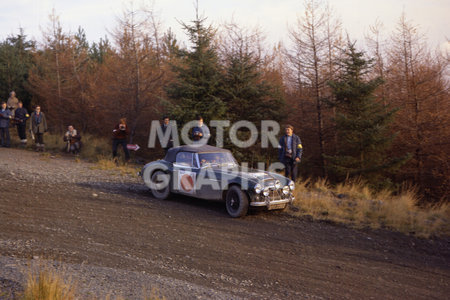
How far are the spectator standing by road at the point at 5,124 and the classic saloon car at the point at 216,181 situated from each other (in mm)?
10957

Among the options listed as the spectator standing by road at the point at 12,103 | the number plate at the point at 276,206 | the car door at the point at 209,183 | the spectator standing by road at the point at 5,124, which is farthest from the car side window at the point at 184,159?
the spectator standing by road at the point at 12,103

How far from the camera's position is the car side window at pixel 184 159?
32.2ft

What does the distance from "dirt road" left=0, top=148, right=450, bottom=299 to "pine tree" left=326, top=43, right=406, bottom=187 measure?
8.44 metres

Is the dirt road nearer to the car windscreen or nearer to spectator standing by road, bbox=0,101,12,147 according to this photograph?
the car windscreen

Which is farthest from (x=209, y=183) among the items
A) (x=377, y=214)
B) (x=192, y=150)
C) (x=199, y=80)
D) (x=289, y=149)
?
(x=199, y=80)

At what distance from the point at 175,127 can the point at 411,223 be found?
1025 cm

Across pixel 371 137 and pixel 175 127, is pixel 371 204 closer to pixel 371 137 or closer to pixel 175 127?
pixel 371 137

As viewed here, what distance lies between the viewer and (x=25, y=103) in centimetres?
2716

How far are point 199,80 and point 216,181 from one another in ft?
31.3

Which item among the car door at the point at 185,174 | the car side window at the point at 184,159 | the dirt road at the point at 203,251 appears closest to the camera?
the dirt road at the point at 203,251

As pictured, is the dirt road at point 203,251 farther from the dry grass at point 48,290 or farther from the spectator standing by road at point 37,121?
the spectator standing by road at point 37,121

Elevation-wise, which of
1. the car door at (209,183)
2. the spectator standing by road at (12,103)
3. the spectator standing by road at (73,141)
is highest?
the spectator standing by road at (12,103)

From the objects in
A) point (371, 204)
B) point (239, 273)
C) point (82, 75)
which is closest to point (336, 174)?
point (371, 204)

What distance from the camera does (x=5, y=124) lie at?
1838cm
